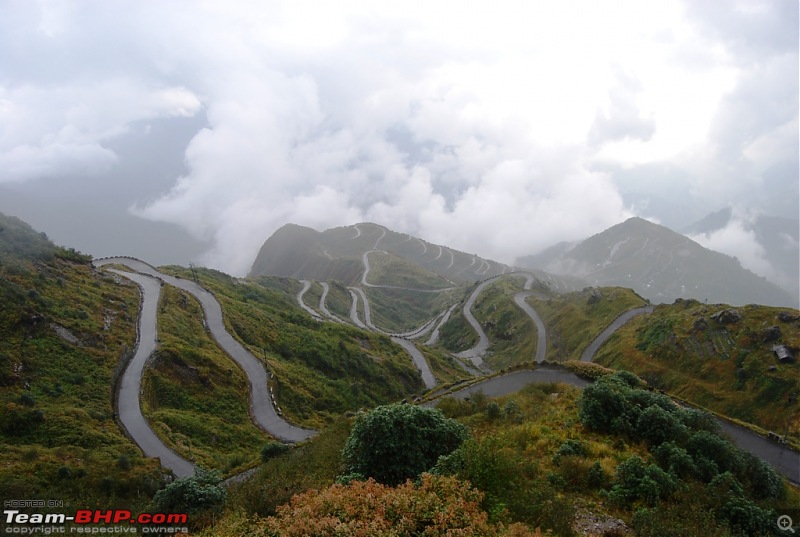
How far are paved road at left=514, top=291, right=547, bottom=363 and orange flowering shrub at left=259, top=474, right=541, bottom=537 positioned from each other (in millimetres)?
71509

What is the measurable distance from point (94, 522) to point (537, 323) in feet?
340

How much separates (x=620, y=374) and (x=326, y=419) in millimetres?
31863

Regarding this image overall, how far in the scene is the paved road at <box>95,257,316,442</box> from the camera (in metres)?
42.2

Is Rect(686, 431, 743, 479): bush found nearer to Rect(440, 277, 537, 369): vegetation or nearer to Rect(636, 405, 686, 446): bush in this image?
Rect(636, 405, 686, 446): bush

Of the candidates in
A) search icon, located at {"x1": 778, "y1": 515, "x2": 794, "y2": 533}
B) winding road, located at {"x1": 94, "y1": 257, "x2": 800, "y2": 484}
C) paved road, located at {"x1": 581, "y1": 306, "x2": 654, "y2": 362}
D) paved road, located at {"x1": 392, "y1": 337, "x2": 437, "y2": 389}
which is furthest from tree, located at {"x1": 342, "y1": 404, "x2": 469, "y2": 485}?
paved road, located at {"x1": 581, "y1": 306, "x2": 654, "y2": 362}

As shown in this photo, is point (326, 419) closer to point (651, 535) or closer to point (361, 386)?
point (361, 386)

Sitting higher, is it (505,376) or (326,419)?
(505,376)

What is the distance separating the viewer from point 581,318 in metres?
94.0

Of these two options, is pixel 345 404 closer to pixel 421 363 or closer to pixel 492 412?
pixel 492 412

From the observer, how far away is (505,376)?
51562 millimetres

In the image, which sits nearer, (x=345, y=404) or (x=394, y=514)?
(x=394, y=514)

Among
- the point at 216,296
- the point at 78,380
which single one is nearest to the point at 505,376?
the point at 78,380

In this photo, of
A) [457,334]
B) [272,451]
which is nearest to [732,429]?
[272,451]

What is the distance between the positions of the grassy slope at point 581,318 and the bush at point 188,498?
243 ft
